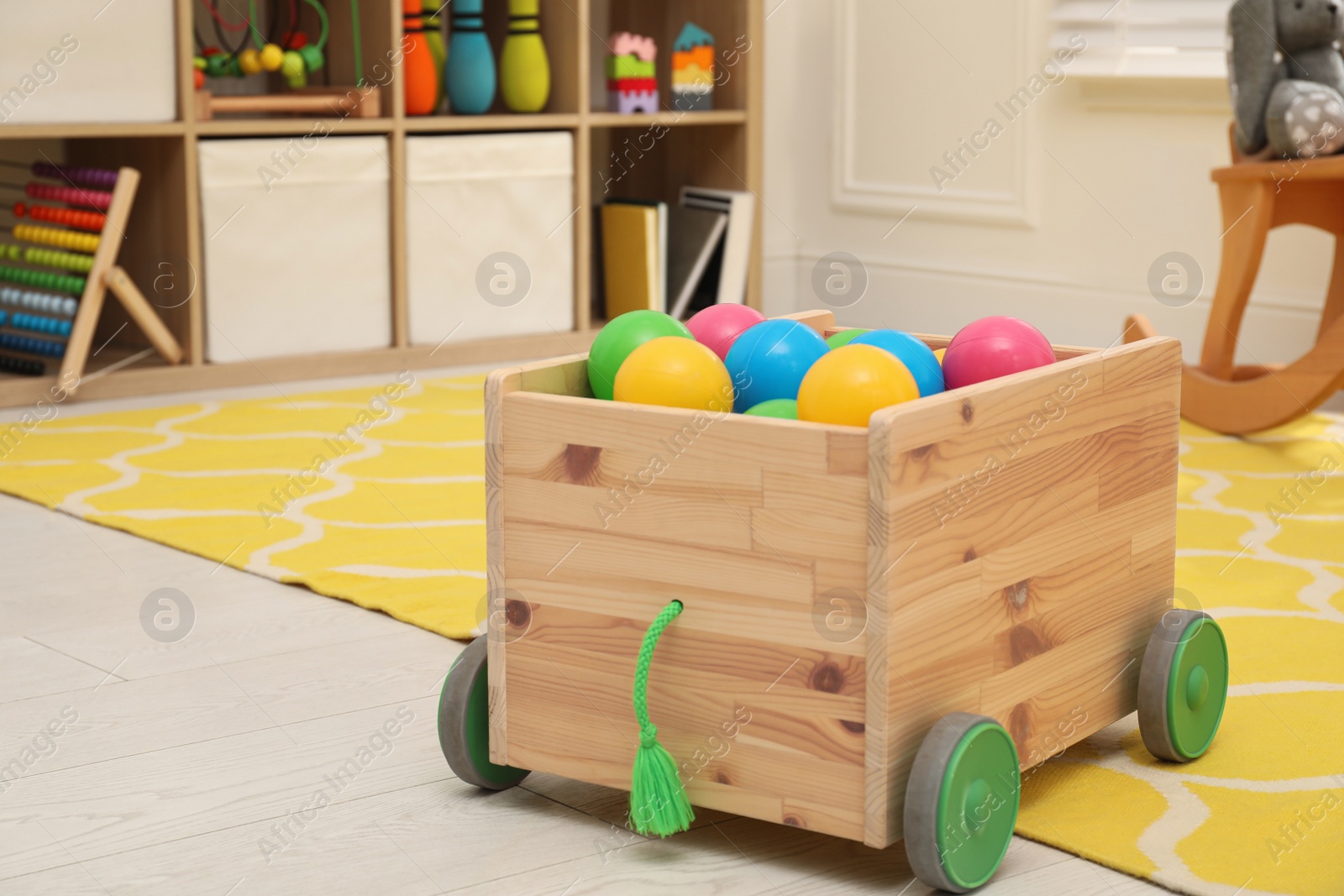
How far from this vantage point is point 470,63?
3.11 m

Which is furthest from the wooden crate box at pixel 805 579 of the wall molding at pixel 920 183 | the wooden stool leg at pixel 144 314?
the wall molding at pixel 920 183

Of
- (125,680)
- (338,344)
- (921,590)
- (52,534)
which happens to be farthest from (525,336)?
(921,590)

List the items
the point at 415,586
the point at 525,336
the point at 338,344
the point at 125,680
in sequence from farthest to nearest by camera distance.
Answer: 1. the point at 525,336
2. the point at 338,344
3. the point at 415,586
4. the point at 125,680

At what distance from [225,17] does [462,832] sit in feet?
7.94

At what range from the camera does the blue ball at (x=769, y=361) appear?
115 cm

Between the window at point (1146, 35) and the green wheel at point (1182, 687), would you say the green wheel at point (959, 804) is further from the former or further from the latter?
the window at point (1146, 35)

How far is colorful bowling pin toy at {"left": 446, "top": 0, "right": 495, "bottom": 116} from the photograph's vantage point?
3.12 m

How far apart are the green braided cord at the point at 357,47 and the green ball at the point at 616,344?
1977 millimetres

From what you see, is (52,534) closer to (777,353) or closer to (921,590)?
(777,353)

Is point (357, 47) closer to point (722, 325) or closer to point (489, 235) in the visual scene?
point (489, 235)

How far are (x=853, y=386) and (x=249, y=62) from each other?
6.92ft

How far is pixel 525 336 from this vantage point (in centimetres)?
315

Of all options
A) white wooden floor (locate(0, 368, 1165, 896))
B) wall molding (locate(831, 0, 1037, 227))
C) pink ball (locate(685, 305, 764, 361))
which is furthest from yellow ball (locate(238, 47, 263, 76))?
pink ball (locate(685, 305, 764, 361))

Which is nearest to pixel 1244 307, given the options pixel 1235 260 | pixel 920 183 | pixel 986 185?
pixel 1235 260
